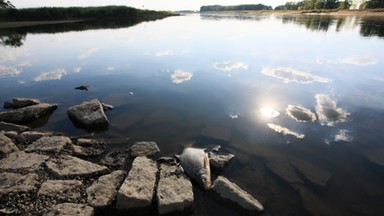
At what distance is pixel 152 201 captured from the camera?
5398mm

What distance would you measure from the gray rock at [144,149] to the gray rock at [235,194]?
7.75 ft

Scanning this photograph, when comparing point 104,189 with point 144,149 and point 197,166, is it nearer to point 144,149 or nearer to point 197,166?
point 144,149

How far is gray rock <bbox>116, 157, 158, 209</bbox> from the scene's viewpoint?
5215 mm

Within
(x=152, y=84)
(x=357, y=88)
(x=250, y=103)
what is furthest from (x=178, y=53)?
(x=357, y=88)

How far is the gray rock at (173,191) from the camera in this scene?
5180 millimetres

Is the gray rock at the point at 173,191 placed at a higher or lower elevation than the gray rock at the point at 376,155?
higher

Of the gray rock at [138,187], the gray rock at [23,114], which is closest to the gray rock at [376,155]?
the gray rock at [138,187]

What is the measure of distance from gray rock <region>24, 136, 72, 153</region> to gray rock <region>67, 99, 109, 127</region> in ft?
5.28

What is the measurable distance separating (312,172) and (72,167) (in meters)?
6.44

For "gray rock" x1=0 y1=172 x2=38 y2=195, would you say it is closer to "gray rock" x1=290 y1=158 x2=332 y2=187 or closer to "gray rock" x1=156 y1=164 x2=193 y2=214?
"gray rock" x1=156 y1=164 x2=193 y2=214

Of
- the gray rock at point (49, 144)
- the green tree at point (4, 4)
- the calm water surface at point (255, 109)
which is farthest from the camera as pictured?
the green tree at point (4, 4)

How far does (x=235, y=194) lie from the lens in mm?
5594

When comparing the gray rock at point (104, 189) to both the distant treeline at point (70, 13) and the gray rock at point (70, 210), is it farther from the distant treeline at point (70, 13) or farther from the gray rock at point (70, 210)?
the distant treeline at point (70, 13)

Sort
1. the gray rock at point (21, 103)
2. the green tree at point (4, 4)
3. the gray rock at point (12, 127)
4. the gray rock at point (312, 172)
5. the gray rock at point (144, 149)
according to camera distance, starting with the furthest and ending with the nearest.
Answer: the green tree at point (4, 4), the gray rock at point (21, 103), the gray rock at point (12, 127), the gray rock at point (144, 149), the gray rock at point (312, 172)
